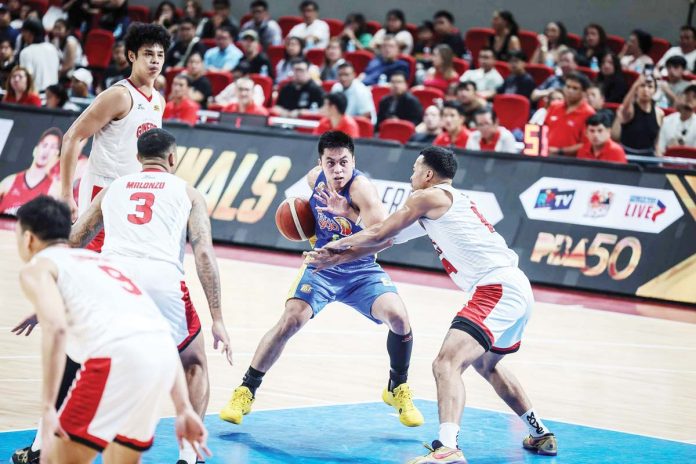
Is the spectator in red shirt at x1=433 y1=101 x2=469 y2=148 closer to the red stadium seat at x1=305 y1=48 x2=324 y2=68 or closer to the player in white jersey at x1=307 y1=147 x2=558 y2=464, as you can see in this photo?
the red stadium seat at x1=305 y1=48 x2=324 y2=68

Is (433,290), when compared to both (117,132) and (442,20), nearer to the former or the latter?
(117,132)

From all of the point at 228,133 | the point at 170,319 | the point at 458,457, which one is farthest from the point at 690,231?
→ the point at 170,319

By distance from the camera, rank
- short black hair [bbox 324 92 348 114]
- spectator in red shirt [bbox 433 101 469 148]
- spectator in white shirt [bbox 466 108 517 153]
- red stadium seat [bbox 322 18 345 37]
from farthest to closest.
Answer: red stadium seat [bbox 322 18 345 37] < short black hair [bbox 324 92 348 114] < spectator in red shirt [bbox 433 101 469 148] < spectator in white shirt [bbox 466 108 517 153]

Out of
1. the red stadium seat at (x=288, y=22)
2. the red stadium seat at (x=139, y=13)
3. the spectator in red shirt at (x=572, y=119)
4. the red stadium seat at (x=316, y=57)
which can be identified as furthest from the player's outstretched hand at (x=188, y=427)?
the red stadium seat at (x=139, y=13)

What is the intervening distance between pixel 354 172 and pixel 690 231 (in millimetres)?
6129

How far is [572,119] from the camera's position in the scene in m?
13.9

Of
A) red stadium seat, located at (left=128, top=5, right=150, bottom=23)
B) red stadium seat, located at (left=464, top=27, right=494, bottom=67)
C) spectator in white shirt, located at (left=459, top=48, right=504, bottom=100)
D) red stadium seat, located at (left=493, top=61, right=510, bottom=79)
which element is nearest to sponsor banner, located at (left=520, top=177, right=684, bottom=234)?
spectator in white shirt, located at (left=459, top=48, right=504, bottom=100)

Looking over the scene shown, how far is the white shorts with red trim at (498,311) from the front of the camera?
21.1 feet

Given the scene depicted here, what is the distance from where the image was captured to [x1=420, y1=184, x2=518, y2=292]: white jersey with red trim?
21.6 ft

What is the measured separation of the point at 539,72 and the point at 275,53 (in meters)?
4.61

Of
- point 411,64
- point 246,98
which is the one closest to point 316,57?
point 411,64

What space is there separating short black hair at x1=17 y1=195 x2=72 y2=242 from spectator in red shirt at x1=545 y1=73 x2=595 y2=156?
32.9 feet

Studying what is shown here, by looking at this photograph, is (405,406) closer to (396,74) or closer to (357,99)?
(396,74)

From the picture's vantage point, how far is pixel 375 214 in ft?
23.2
